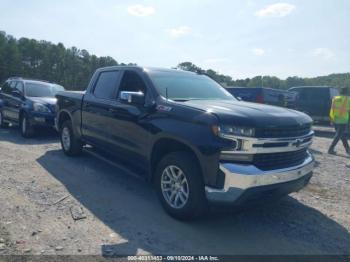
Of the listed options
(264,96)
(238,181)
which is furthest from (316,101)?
(238,181)

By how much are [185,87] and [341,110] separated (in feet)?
21.3

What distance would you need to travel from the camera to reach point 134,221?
4238mm

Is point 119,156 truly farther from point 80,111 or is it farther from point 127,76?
point 80,111

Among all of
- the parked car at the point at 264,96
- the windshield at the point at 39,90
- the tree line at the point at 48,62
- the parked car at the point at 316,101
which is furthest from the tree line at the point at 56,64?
the windshield at the point at 39,90

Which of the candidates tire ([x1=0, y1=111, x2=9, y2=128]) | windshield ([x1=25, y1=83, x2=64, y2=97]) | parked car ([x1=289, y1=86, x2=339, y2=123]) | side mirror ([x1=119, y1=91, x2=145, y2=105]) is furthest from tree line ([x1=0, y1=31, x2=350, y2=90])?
side mirror ([x1=119, y1=91, x2=145, y2=105])

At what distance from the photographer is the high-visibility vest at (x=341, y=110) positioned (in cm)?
953

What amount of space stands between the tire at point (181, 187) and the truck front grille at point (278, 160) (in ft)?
2.33

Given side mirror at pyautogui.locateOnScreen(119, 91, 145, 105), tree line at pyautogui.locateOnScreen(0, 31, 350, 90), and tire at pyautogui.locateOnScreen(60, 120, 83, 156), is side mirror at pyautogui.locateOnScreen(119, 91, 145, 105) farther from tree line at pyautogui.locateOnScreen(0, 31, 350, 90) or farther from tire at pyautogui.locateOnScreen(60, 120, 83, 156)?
tree line at pyautogui.locateOnScreen(0, 31, 350, 90)

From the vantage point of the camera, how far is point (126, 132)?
16.8 ft

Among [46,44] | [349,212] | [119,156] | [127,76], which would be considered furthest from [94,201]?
[46,44]

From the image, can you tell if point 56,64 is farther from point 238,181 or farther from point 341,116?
point 238,181

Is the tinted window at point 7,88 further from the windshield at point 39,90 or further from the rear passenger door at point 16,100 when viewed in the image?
the windshield at point 39,90

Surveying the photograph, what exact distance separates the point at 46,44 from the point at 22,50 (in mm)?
8616

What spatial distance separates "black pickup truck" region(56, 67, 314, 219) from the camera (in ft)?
11.9
